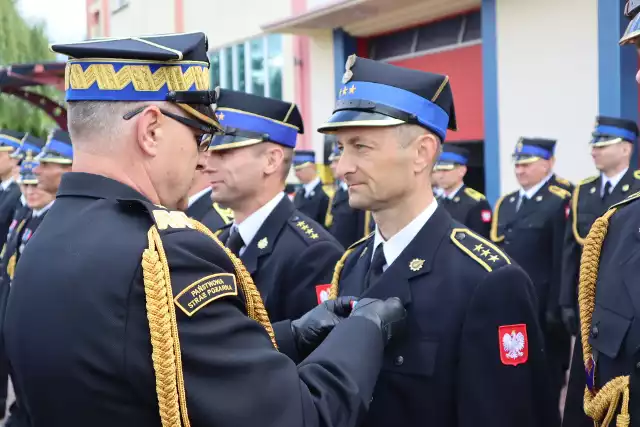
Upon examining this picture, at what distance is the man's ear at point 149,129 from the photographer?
162 centimetres

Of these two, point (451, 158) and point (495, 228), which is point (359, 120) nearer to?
point (495, 228)

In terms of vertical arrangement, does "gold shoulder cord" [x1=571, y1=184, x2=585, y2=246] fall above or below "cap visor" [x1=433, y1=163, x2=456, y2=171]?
below

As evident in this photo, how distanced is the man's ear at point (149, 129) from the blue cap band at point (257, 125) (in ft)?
5.63

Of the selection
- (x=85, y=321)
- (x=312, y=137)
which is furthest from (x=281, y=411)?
(x=312, y=137)

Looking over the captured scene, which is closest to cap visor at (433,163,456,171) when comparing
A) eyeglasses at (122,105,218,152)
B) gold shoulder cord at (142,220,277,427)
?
eyeglasses at (122,105,218,152)

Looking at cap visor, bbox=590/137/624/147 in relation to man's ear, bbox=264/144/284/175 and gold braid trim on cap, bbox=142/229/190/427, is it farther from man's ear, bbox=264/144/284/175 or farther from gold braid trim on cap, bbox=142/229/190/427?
gold braid trim on cap, bbox=142/229/190/427

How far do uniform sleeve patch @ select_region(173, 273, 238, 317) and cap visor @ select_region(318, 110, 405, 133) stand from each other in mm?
972

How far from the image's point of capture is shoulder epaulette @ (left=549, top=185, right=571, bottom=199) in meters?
6.95

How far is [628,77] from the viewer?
23.9 feet

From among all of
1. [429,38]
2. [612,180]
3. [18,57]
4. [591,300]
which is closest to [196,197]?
[591,300]

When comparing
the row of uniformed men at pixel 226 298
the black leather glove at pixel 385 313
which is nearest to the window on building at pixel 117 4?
the row of uniformed men at pixel 226 298

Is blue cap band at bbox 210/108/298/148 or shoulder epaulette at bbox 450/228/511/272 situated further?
blue cap band at bbox 210/108/298/148

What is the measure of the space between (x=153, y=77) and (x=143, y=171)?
21 centimetres

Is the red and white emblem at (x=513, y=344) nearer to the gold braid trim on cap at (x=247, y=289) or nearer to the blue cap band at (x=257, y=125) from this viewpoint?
the gold braid trim on cap at (x=247, y=289)
